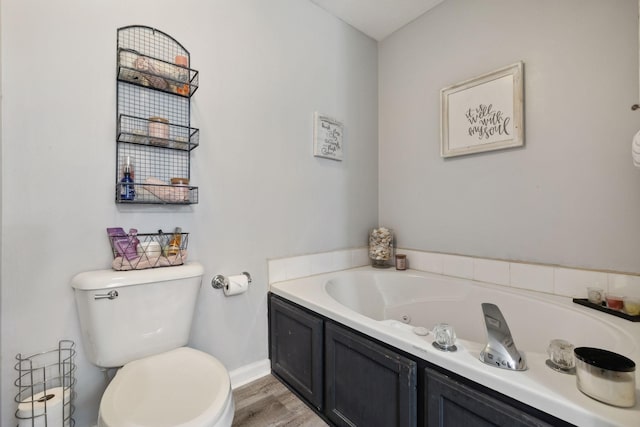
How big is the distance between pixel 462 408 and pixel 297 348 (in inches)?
35.5

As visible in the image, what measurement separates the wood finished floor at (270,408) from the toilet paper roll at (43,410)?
69 centimetres

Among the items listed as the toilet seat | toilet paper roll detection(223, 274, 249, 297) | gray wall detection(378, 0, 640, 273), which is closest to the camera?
the toilet seat

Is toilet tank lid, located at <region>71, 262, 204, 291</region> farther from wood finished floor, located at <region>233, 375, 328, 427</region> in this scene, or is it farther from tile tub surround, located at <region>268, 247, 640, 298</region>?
wood finished floor, located at <region>233, 375, 328, 427</region>

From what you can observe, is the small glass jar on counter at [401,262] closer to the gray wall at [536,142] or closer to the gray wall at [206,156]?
the gray wall at [536,142]

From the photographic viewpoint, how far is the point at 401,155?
2297mm

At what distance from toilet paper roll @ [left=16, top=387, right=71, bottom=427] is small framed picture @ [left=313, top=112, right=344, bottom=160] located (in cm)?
173

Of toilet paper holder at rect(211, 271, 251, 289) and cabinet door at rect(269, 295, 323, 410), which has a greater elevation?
toilet paper holder at rect(211, 271, 251, 289)

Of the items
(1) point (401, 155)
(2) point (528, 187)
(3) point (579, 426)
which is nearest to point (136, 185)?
(3) point (579, 426)

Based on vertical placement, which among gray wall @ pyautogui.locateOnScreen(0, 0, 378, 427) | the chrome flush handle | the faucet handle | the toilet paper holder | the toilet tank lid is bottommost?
the faucet handle

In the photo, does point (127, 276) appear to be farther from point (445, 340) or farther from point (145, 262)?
point (445, 340)

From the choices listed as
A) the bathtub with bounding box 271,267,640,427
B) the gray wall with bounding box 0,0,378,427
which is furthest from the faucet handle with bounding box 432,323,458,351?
the gray wall with bounding box 0,0,378,427

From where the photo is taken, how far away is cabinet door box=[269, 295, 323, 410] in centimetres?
144

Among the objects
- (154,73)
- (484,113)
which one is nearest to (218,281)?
(154,73)

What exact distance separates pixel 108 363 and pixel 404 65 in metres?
2.58
